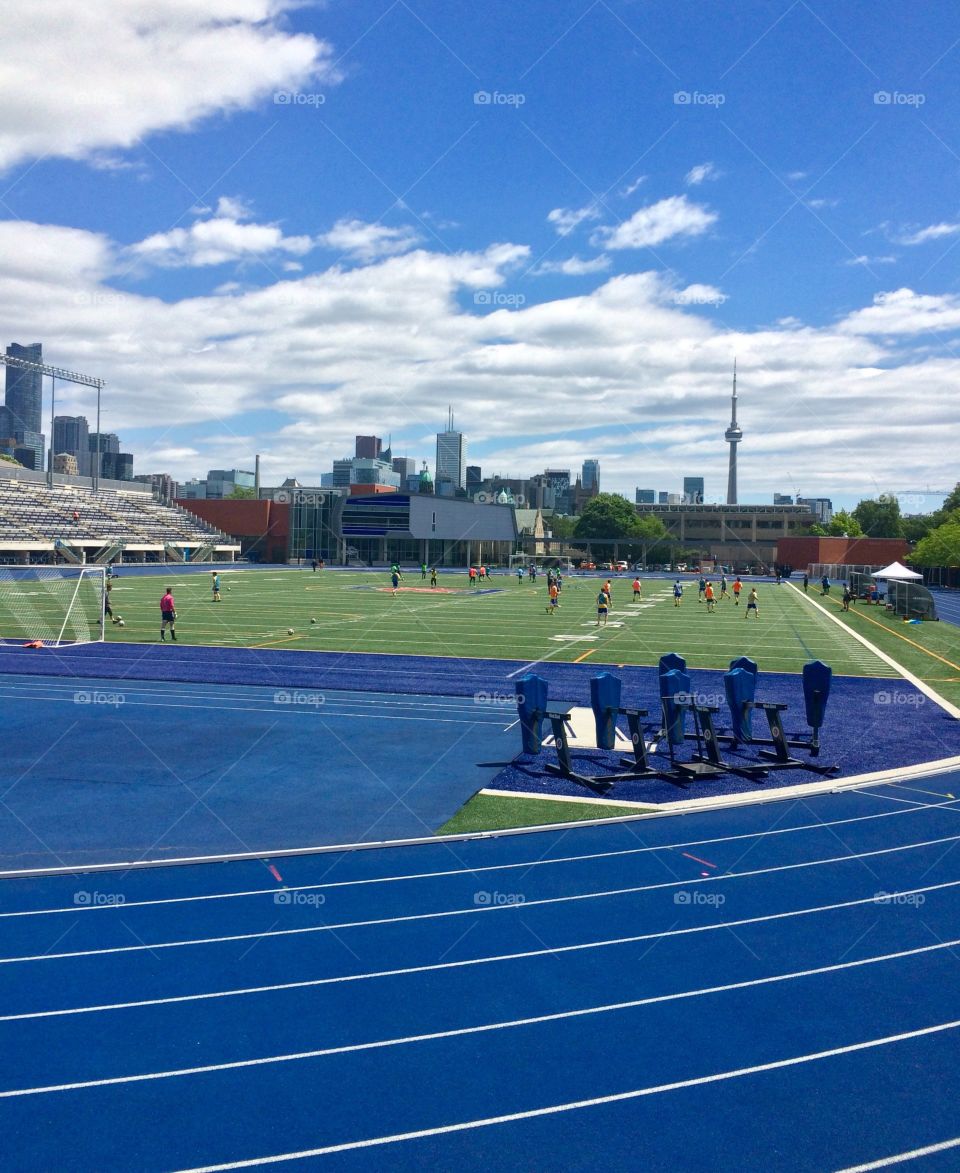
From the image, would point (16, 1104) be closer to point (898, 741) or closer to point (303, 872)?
point (303, 872)

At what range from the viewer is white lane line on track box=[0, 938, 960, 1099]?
6168 mm

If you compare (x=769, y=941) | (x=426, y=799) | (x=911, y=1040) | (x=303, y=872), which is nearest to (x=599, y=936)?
(x=769, y=941)

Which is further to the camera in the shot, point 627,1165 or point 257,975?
point 257,975

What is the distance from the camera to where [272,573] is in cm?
8012

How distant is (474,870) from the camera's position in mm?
10086

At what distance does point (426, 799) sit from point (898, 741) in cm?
961

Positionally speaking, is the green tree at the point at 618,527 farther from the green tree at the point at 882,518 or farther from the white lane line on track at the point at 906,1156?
the white lane line on track at the point at 906,1156
